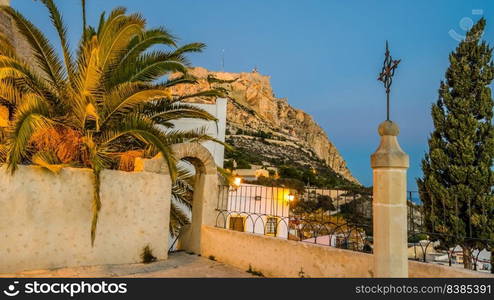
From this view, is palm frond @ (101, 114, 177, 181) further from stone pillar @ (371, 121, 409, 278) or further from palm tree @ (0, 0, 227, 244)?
stone pillar @ (371, 121, 409, 278)

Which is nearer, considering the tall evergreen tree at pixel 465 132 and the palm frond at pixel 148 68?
the palm frond at pixel 148 68

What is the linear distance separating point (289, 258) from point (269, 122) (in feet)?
284

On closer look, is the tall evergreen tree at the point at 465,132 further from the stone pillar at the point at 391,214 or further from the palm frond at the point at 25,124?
the palm frond at the point at 25,124

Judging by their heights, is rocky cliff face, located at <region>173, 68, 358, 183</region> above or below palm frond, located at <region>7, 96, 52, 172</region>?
above

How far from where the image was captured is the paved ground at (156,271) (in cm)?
544

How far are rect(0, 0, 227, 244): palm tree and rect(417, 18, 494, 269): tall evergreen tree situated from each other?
732 cm

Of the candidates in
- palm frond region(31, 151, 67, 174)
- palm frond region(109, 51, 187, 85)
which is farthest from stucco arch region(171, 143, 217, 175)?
palm frond region(31, 151, 67, 174)

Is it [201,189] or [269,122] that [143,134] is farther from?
[269,122]

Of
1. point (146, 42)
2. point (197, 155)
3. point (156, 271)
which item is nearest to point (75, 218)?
point (156, 271)

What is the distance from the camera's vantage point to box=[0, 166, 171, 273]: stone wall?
5.32 m

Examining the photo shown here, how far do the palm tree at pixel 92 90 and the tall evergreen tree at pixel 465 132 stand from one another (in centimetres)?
732

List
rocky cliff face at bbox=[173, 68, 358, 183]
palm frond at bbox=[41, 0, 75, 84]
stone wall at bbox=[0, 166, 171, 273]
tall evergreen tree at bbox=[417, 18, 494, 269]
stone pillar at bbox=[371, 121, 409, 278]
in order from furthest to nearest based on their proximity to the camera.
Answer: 1. rocky cliff face at bbox=[173, 68, 358, 183]
2. tall evergreen tree at bbox=[417, 18, 494, 269]
3. palm frond at bbox=[41, 0, 75, 84]
4. stone wall at bbox=[0, 166, 171, 273]
5. stone pillar at bbox=[371, 121, 409, 278]

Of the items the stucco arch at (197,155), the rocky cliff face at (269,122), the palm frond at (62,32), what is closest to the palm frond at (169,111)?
the stucco arch at (197,155)

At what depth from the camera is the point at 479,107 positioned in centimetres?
977
